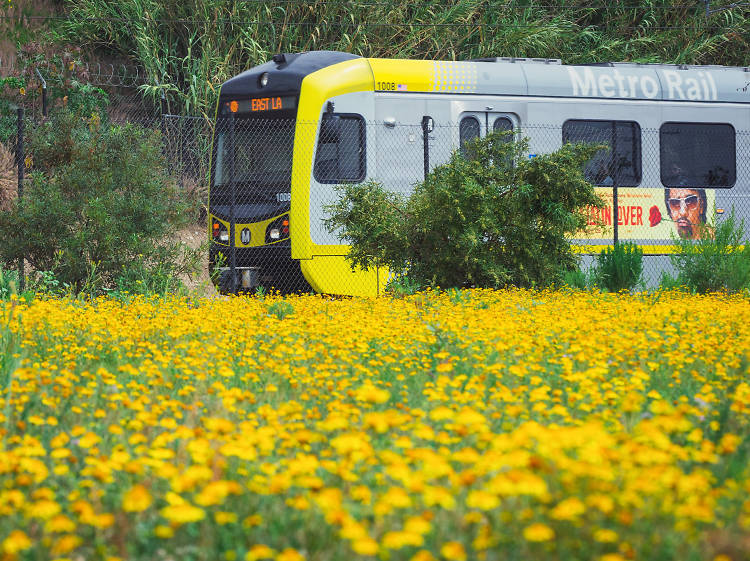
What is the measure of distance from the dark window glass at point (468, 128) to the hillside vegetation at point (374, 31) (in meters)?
8.36

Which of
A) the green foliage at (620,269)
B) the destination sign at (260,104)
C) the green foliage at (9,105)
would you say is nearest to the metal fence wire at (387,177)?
the destination sign at (260,104)

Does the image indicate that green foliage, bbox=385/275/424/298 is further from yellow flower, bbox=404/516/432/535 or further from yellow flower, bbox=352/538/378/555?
yellow flower, bbox=352/538/378/555

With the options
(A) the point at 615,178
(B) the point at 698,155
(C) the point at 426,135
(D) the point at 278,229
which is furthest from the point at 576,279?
(B) the point at 698,155

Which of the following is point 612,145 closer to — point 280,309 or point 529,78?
point 529,78

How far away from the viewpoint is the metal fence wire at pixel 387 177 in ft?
36.1

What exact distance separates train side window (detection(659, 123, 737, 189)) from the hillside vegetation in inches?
304

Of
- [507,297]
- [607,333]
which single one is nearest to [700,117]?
[507,297]

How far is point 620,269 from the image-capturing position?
10.8 metres

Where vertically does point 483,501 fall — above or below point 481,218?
below

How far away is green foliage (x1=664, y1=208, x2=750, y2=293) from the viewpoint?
1055 cm

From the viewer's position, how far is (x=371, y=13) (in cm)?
2069

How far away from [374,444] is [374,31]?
18.7 meters

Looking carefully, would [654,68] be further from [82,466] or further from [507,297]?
[82,466]

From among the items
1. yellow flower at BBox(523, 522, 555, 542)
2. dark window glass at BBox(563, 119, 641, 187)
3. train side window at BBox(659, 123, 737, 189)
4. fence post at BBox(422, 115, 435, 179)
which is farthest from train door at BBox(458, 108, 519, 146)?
yellow flower at BBox(523, 522, 555, 542)
